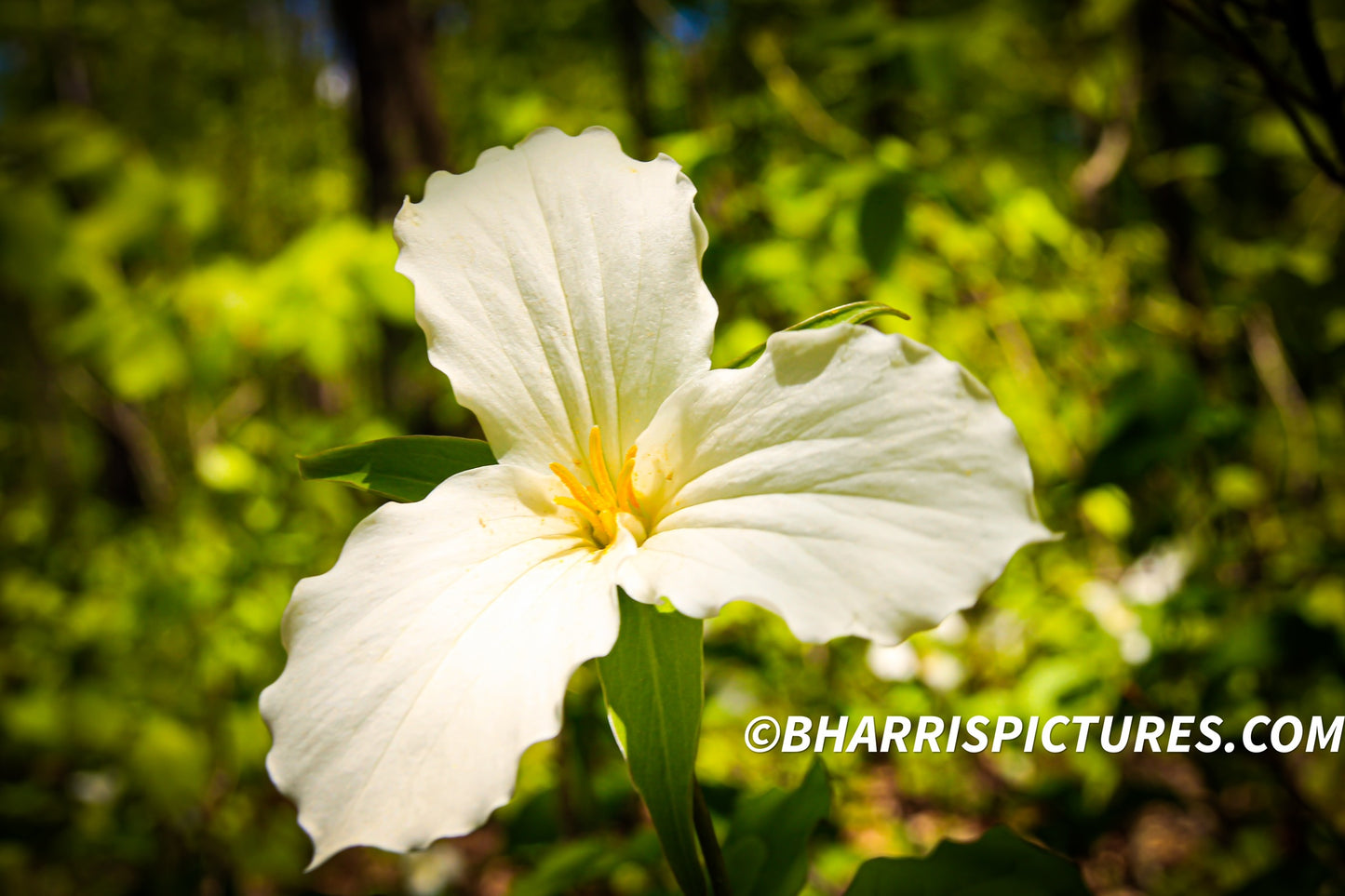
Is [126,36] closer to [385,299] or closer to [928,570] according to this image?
[385,299]

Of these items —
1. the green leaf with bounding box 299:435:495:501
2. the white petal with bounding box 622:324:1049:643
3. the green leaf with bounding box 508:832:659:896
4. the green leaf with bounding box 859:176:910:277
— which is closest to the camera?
the white petal with bounding box 622:324:1049:643

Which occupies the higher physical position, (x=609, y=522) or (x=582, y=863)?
(x=609, y=522)

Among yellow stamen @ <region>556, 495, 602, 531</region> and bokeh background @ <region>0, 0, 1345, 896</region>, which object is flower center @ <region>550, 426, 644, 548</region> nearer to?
yellow stamen @ <region>556, 495, 602, 531</region>

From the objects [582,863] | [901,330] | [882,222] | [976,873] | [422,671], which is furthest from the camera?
[901,330]

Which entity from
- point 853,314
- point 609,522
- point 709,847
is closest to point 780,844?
point 709,847

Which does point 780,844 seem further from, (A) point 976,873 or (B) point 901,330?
(B) point 901,330

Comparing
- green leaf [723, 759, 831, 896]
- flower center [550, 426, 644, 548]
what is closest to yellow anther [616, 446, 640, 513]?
flower center [550, 426, 644, 548]
